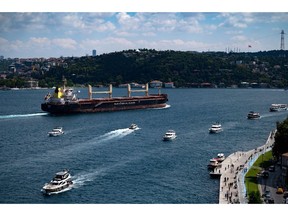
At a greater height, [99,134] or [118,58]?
[118,58]

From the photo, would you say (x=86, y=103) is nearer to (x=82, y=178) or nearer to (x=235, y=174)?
(x=82, y=178)

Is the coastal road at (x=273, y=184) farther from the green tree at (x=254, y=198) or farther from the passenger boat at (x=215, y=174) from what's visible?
the passenger boat at (x=215, y=174)

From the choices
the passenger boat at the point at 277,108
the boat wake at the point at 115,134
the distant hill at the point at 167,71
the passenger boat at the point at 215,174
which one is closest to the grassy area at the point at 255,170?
the passenger boat at the point at 215,174

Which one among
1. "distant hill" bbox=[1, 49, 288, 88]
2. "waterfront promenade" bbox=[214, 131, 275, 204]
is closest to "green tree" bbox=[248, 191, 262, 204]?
"waterfront promenade" bbox=[214, 131, 275, 204]

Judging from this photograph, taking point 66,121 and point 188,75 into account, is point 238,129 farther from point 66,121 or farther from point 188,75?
point 188,75

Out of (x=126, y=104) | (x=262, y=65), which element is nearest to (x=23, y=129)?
(x=126, y=104)

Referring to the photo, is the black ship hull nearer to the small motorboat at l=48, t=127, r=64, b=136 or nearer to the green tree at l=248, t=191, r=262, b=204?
the small motorboat at l=48, t=127, r=64, b=136

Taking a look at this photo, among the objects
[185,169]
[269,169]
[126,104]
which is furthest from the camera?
[126,104]

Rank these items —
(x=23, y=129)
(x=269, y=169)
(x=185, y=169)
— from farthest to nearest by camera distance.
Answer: (x=23, y=129) → (x=185, y=169) → (x=269, y=169)
